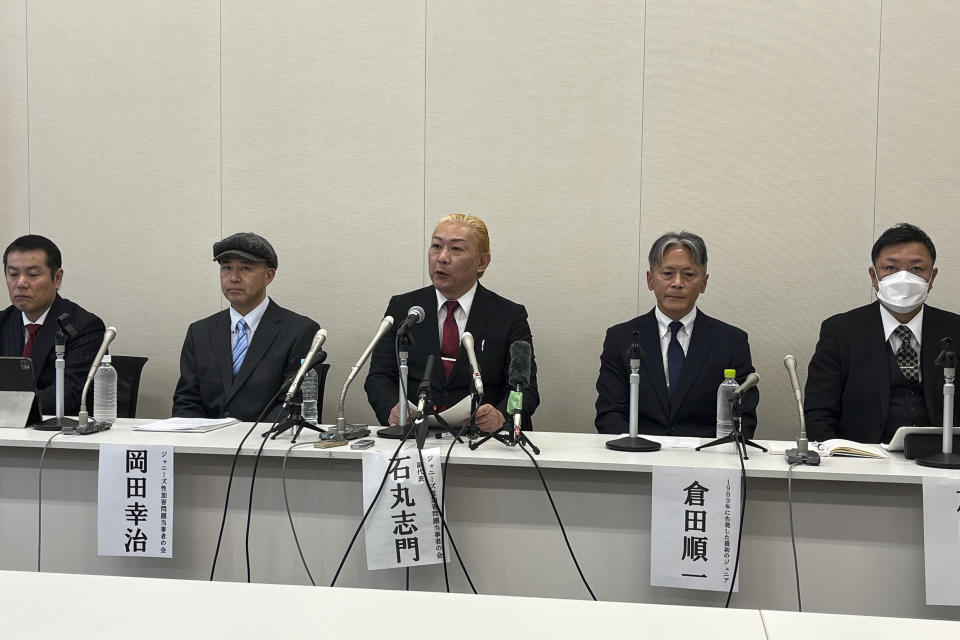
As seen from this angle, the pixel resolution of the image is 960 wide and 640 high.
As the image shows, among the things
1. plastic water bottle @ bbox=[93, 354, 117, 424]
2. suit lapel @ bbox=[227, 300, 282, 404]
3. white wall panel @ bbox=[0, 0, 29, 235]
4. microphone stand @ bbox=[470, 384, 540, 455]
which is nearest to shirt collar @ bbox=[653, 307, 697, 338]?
microphone stand @ bbox=[470, 384, 540, 455]

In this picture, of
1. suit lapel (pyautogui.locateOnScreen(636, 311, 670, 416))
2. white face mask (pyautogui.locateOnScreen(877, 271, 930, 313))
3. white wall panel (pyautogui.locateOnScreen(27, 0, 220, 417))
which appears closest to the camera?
white face mask (pyautogui.locateOnScreen(877, 271, 930, 313))

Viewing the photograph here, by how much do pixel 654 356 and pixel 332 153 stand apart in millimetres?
1966

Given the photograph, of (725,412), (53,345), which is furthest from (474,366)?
(53,345)

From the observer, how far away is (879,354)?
3.15m

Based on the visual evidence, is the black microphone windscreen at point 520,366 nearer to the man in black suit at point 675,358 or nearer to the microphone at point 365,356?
the microphone at point 365,356

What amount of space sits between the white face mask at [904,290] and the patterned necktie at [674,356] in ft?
2.50

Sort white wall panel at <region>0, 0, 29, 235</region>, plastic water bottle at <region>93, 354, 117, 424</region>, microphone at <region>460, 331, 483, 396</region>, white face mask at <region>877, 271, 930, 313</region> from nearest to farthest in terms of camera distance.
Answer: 1. microphone at <region>460, 331, 483, 396</region>
2. plastic water bottle at <region>93, 354, 117, 424</region>
3. white face mask at <region>877, 271, 930, 313</region>
4. white wall panel at <region>0, 0, 29, 235</region>

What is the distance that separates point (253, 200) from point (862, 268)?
298cm

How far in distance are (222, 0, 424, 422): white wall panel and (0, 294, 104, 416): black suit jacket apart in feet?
2.92

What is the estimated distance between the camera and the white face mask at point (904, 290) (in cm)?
305

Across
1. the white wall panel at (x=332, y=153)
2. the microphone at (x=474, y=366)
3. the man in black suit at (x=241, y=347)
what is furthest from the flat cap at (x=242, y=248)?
the microphone at (x=474, y=366)

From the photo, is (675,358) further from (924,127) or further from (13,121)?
(13,121)

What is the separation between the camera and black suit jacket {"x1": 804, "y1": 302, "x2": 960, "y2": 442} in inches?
123

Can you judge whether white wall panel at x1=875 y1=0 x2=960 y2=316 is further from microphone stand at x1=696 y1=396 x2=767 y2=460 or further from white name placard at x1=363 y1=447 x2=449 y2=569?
white name placard at x1=363 y1=447 x2=449 y2=569
